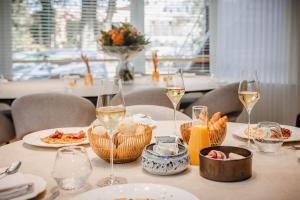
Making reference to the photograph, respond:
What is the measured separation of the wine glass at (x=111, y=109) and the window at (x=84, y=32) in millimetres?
3979

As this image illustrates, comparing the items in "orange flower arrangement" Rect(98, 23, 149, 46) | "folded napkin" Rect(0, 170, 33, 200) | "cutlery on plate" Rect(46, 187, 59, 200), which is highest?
"orange flower arrangement" Rect(98, 23, 149, 46)

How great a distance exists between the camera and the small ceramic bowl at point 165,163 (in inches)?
40.1

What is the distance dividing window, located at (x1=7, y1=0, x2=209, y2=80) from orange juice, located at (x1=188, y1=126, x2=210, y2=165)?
3979mm

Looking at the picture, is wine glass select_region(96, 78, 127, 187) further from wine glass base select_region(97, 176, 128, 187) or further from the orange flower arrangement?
the orange flower arrangement

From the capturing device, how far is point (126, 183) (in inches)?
38.8

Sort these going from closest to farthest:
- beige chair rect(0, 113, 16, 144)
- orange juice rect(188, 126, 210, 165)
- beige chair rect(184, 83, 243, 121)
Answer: orange juice rect(188, 126, 210, 165) → beige chair rect(0, 113, 16, 144) → beige chair rect(184, 83, 243, 121)

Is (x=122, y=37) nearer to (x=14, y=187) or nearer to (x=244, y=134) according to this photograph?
(x=244, y=134)

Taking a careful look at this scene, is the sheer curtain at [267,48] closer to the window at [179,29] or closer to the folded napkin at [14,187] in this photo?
the window at [179,29]

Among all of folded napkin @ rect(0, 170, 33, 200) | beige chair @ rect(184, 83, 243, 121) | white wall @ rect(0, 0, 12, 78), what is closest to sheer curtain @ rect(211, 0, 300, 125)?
beige chair @ rect(184, 83, 243, 121)

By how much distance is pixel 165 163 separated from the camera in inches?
40.0

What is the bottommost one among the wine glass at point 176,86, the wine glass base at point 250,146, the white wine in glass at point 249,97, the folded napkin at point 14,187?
the folded napkin at point 14,187

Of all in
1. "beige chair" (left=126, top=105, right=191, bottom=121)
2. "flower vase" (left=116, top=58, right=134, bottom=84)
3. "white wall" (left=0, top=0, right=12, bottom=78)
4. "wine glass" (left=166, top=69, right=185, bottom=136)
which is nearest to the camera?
"wine glass" (left=166, top=69, right=185, bottom=136)

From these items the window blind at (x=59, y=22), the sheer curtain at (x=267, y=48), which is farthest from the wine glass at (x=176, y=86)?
the window blind at (x=59, y=22)

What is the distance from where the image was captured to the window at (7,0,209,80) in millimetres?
4777
